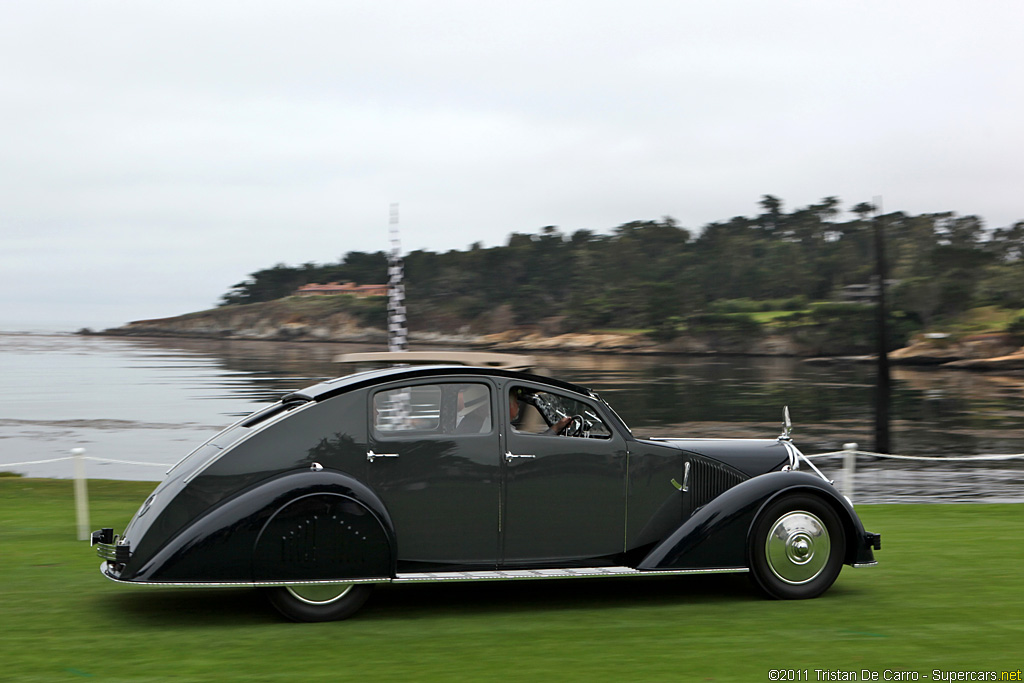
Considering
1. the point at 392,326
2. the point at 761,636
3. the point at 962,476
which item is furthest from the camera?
the point at 392,326

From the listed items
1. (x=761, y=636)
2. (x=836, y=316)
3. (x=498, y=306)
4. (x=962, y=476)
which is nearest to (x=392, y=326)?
(x=962, y=476)

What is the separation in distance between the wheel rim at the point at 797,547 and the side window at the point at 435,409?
2.09m

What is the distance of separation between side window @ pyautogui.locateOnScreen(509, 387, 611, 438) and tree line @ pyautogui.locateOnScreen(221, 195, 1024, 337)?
4173 inches

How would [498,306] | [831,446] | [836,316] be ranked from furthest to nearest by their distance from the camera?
1. [498,306]
2. [836,316]
3. [831,446]

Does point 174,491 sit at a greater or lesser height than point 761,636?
greater

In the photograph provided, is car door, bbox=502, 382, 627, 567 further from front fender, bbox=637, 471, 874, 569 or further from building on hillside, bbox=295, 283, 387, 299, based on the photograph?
building on hillside, bbox=295, 283, 387, 299

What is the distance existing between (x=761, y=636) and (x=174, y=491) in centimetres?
356

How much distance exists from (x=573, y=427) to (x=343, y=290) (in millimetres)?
148890

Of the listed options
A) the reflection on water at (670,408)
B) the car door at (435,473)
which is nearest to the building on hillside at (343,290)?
the reflection on water at (670,408)

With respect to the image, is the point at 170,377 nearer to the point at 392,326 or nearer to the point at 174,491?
the point at 392,326

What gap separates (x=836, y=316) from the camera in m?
103

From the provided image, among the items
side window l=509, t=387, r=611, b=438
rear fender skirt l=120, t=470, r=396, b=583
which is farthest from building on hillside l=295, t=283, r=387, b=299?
rear fender skirt l=120, t=470, r=396, b=583

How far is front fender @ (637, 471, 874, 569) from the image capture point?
6.42m

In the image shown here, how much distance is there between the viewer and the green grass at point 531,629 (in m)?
4.99
